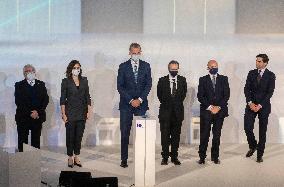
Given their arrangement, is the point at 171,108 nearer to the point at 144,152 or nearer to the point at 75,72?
the point at 144,152

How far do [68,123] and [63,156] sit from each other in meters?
1.19

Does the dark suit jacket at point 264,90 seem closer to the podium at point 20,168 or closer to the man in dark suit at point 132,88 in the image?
the man in dark suit at point 132,88

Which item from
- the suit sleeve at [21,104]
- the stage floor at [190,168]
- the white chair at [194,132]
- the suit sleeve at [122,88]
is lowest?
the stage floor at [190,168]

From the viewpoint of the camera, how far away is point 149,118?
22.4 ft

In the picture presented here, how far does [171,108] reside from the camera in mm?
8008

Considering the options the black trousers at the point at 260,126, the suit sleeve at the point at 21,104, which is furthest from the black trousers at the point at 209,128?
the suit sleeve at the point at 21,104

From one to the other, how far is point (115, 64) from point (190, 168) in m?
2.92

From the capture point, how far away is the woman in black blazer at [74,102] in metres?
7.59

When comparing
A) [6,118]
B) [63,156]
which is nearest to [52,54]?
[6,118]

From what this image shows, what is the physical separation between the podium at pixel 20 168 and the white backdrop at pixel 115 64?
591 cm

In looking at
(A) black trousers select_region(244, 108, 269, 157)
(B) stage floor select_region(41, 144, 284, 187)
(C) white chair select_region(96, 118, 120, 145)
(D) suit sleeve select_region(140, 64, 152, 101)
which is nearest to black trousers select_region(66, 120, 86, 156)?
(B) stage floor select_region(41, 144, 284, 187)

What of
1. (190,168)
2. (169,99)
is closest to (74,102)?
(169,99)

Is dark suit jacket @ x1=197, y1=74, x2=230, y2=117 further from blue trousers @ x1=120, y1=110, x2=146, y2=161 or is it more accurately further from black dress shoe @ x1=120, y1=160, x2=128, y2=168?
black dress shoe @ x1=120, y1=160, x2=128, y2=168

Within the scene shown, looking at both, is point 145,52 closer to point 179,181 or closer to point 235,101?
point 235,101
